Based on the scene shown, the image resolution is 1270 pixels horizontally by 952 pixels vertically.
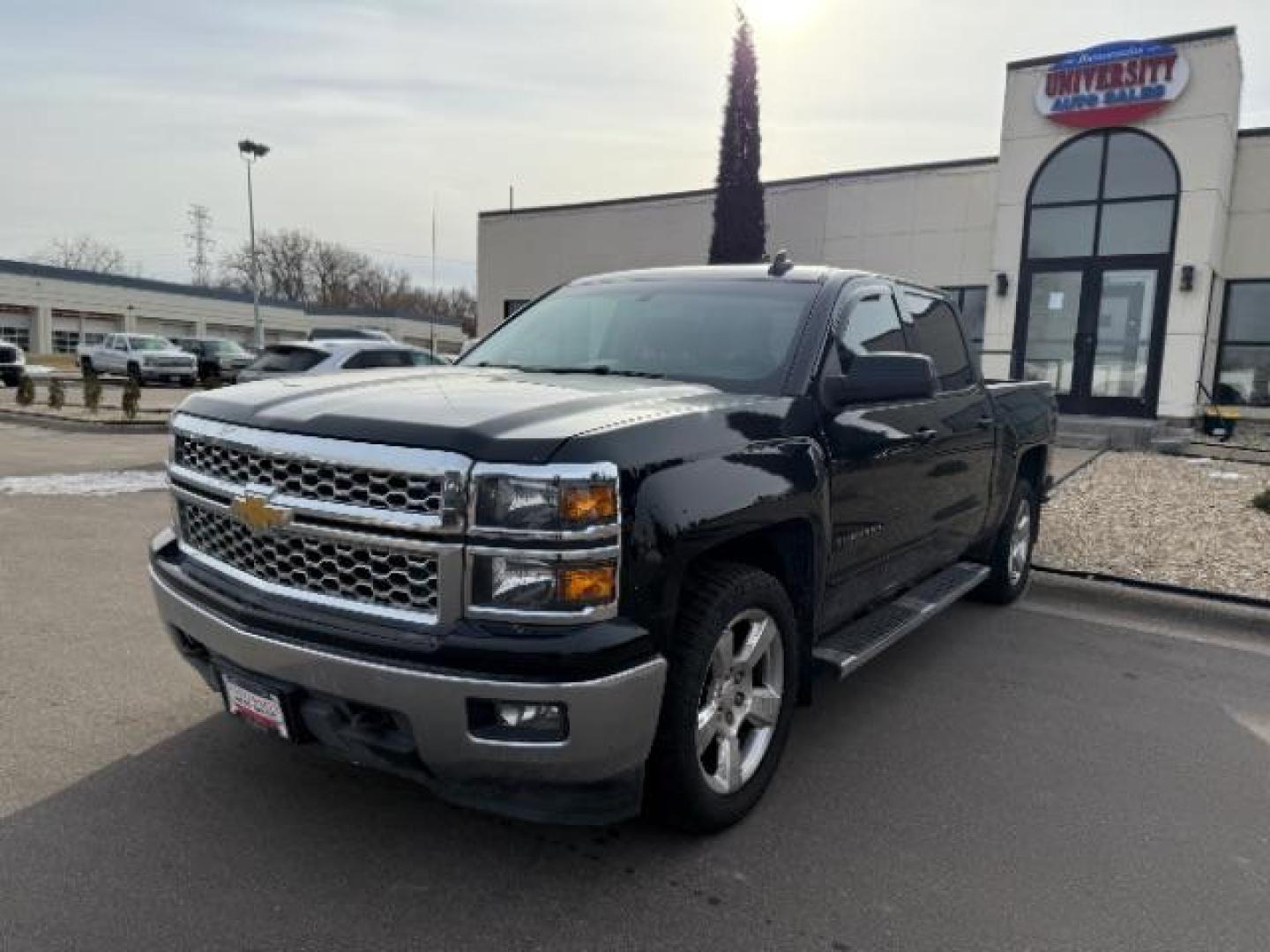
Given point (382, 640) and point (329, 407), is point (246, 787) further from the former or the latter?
point (329, 407)

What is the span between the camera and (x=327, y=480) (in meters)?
2.60

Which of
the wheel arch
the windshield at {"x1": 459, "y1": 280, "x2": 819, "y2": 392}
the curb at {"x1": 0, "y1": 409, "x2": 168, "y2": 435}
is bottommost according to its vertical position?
the curb at {"x1": 0, "y1": 409, "x2": 168, "y2": 435}

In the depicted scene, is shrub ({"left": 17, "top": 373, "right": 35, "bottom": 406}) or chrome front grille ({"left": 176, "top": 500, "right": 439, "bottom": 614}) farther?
shrub ({"left": 17, "top": 373, "right": 35, "bottom": 406})

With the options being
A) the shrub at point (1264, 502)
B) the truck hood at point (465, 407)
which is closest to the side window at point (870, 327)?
the truck hood at point (465, 407)

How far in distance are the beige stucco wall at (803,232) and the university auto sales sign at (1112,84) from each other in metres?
2.13

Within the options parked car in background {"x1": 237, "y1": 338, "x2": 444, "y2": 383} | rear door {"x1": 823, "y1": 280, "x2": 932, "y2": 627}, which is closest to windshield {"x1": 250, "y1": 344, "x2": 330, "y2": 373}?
parked car in background {"x1": 237, "y1": 338, "x2": 444, "y2": 383}

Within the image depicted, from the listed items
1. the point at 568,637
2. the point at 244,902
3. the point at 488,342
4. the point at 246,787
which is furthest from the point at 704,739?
A: the point at 488,342

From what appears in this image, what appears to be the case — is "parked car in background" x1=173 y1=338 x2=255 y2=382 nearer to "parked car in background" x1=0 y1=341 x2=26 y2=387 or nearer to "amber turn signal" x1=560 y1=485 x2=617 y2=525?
"parked car in background" x1=0 y1=341 x2=26 y2=387

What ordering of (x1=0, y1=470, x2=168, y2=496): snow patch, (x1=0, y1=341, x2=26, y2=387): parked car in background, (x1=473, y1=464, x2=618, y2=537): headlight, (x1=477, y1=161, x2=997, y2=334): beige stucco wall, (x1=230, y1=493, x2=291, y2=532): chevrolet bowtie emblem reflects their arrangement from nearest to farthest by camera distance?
(x1=473, y1=464, x2=618, y2=537): headlight, (x1=230, y1=493, x2=291, y2=532): chevrolet bowtie emblem, (x1=0, y1=470, x2=168, y2=496): snow patch, (x1=477, y1=161, x2=997, y2=334): beige stucco wall, (x1=0, y1=341, x2=26, y2=387): parked car in background

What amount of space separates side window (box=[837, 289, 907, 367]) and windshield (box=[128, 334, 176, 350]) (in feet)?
112

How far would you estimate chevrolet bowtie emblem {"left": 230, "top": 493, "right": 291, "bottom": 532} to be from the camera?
105 inches

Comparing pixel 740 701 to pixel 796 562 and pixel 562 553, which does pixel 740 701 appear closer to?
pixel 796 562

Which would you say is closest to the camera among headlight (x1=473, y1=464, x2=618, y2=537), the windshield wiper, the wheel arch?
headlight (x1=473, y1=464, x2=618, y2=537)

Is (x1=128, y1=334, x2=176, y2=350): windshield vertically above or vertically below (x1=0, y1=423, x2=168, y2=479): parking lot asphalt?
above
